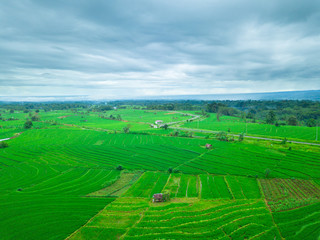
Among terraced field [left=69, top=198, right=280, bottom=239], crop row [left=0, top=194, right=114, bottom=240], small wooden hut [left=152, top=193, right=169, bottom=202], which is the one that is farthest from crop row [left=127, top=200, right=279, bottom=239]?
crop row [left=0, top=194, right=114, bottom=240]

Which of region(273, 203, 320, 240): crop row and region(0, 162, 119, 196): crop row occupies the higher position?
region(273, 203, 320, 240): crop row

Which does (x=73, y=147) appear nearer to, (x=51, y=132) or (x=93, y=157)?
(x=93, y=157)

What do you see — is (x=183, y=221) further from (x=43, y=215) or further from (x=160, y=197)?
(x=43, y=215)

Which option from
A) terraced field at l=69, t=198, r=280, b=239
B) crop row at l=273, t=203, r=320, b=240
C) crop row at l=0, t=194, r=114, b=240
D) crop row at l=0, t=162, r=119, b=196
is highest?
crop row at l=273, t=203, r=320, b=240

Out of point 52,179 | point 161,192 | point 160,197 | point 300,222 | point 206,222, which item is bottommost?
point 52,179

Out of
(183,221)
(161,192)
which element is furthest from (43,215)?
(183,221)

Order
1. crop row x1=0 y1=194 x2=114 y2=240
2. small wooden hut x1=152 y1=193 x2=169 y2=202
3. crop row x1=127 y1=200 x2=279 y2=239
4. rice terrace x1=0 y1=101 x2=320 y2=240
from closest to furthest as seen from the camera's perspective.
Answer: crop row x1=127 y1=200 x2=279 y2=239 → crop row x1=0 y1=194 x2=114 y2=240 → rice terrace x1=0 y1=101 x2=320 y2=240 → small wooden hut x1=152 y1=193 x2=169 y2=202

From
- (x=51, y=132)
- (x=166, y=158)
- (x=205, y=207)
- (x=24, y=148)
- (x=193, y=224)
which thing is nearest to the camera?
(x=193, y=224)

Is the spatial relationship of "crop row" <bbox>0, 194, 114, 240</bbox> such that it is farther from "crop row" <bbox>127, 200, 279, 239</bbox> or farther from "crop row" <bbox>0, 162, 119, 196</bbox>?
"crop row" <bbox>127, 200, 279, 239</bbox>

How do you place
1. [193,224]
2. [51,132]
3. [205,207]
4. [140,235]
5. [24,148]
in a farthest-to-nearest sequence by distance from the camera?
[51,132]
[24,148]
[205,207]
[193,224]
[140,235]

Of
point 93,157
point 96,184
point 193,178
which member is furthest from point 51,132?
point 193,178

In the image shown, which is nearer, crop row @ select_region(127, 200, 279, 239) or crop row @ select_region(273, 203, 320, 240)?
crop row @ select_region(273, 203, 320, 240)
